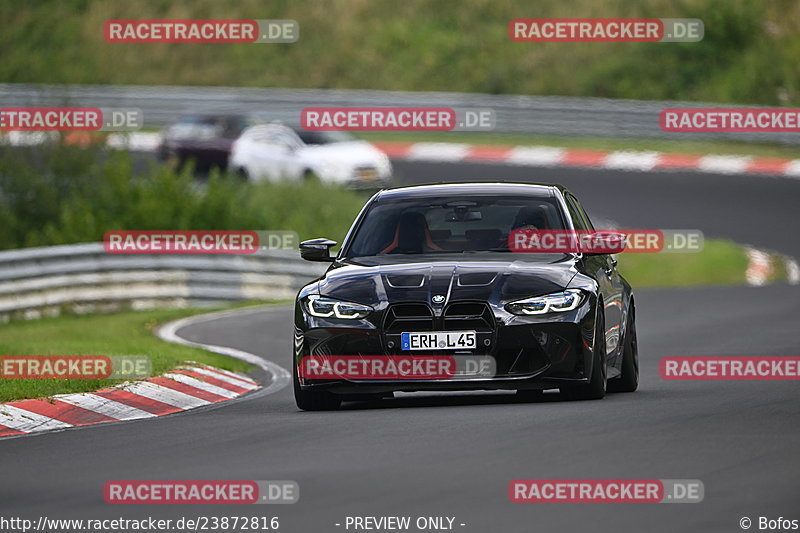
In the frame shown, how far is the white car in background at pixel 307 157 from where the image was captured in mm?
35688

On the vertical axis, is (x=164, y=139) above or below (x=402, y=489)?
above

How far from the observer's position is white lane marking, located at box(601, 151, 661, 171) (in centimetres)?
3712

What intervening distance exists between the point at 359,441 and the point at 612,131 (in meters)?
30.7

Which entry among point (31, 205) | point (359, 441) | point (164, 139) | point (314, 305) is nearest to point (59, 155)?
point (31, 205)

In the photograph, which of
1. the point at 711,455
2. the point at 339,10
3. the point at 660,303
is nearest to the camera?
the point at 711,455

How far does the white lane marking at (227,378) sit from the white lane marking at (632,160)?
2312 centimetres

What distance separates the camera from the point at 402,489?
8055 mm

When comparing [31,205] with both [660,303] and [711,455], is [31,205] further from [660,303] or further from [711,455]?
[711,455]

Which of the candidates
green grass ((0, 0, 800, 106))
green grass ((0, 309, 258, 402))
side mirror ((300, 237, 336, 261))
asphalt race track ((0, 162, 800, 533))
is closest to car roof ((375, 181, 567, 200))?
side mirror ((300, 237, 336, 261))

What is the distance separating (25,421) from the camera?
11.8 metres
